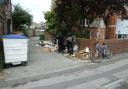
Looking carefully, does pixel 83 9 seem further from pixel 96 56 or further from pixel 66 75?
pixel 66 75

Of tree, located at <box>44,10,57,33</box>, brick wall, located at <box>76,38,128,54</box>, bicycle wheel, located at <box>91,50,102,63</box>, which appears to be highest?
tree, located at <box>44,10,57,33</box>

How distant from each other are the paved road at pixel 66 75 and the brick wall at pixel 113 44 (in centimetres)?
284

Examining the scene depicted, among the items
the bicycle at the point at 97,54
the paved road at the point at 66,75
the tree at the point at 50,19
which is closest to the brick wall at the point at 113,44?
the bicycle at the point at 97,54

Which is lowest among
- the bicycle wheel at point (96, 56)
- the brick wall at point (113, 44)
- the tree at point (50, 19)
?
the bicycle wheel at point (96, 56)

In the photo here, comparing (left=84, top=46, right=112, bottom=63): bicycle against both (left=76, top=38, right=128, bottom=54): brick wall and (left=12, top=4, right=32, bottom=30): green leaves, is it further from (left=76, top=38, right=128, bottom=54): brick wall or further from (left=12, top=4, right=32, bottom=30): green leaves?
(left=12, top=4, right=32, bottom=30): green leaves

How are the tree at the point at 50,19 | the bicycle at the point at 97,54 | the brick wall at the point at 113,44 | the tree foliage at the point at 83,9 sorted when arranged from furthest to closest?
the tree at the point at 50,19, the tree foliage at the point at 83,9, the brick wall at the point at 113,44, the bicycle at the point at 97,54

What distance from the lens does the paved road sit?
11.8 meters

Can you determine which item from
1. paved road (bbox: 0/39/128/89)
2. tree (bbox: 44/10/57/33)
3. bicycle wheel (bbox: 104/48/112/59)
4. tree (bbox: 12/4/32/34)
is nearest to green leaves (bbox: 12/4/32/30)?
tree (bbox: 12/4/32/34)

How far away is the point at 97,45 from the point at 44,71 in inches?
258

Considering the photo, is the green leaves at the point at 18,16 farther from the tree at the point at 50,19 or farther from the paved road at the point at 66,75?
the paved road at the point at 66,75

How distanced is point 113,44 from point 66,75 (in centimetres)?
948

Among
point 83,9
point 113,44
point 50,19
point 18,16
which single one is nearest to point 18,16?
point 18,16

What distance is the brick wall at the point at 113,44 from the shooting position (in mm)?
21484

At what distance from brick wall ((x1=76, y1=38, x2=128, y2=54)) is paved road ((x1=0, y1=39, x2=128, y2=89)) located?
284 cm
